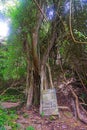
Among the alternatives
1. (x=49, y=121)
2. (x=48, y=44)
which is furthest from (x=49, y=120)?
(x=48, y=44)

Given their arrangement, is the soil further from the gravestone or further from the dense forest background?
the dense forest background

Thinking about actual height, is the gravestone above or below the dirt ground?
above

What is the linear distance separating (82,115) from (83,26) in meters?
2.49

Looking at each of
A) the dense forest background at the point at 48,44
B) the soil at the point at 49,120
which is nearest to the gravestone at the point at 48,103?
the soil at the point at 49,120

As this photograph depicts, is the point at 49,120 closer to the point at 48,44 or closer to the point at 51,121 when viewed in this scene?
the point at 51,121

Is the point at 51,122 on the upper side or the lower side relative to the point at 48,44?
lower

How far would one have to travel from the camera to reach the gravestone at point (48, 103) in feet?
17.9

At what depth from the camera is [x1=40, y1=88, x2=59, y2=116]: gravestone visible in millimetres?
5443

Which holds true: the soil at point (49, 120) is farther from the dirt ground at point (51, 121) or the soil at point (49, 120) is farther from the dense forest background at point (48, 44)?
the dense forest background at point (48, 44)

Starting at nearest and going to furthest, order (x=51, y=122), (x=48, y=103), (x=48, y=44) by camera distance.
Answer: (x=51, y=122)
(x=48, y=103)
(x=48, y=44)

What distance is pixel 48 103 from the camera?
18.6 ft

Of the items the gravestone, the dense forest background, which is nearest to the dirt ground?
the gravestone

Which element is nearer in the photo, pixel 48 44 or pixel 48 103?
pixel 48 103

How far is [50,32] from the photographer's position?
6652 millimetres
